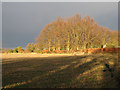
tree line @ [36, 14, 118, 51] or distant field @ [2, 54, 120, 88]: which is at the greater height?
tree line @ [36, 14, 118, 51]

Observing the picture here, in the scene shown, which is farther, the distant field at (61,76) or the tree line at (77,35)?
the tree line at (77,35)

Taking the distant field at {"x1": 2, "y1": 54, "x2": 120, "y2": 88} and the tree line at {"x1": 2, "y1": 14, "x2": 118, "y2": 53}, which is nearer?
the distant field at {"x1": 2, "y1": 54, "x2": 120, "y2": 88}

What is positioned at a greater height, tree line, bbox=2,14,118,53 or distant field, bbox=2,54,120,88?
tree line, bbox=2,14,118,53

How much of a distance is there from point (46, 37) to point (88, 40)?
44.9 ft

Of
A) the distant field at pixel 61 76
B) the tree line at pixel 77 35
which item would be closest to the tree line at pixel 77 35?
the tree line at pixel 77 35

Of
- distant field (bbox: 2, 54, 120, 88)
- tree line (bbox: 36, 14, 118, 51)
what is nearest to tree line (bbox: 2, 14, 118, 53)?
tree line (bbox: 36, 14, 118, 51)

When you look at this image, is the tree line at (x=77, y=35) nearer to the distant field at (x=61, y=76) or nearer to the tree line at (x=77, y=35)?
the tree line at (x=77, y=35)

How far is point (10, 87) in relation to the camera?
10.6 feet

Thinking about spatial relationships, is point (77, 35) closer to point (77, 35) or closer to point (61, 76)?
point (77, 35)

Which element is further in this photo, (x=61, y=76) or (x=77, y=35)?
(x=77, y=35)

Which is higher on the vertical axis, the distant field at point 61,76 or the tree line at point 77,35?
the tree line at point 77,35

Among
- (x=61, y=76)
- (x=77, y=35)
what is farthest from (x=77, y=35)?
(x=61, y=76)

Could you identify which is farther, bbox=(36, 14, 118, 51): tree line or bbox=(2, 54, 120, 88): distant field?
bbox=(36, 14, 118, 51): tree line

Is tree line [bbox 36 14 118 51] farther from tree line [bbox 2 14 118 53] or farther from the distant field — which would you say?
the distant field
